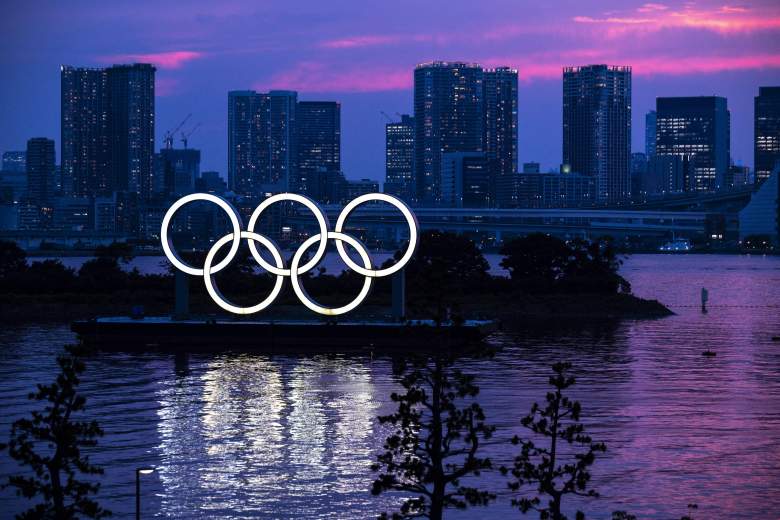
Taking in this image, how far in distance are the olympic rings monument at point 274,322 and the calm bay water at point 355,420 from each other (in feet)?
7.95

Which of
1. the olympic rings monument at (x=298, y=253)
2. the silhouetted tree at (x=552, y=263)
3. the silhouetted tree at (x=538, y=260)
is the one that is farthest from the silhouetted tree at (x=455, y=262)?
the olympic rings monument at (x=298, y=253)

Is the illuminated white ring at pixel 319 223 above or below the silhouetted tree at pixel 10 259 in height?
above

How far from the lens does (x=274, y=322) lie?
58656 mm

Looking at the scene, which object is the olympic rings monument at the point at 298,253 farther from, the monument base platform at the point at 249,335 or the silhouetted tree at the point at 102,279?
the silhouetted tree at the point at 102,279

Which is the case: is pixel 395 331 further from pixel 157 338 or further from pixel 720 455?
pixel 720 455

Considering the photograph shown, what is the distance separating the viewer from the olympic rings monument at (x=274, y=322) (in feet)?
183

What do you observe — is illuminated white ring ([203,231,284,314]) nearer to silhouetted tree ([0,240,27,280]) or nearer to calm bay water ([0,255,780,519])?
calm bay water ([0,255,780,519])

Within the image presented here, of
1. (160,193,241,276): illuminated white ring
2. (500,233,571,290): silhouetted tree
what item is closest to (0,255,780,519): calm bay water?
(160,193,241,276): illuminated white ring

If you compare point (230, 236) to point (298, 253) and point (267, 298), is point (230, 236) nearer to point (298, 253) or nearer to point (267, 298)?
point (267, 298)

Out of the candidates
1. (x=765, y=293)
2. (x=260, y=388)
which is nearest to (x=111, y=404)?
(x=260, y=388)

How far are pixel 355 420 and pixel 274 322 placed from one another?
20939 millimetres

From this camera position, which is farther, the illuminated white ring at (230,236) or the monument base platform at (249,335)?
the monument base platform at (249,335)

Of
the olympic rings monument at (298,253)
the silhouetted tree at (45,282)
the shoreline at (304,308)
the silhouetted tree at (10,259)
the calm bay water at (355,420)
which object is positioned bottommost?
the calm bay water at (355,420)

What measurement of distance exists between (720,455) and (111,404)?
17692 mm
